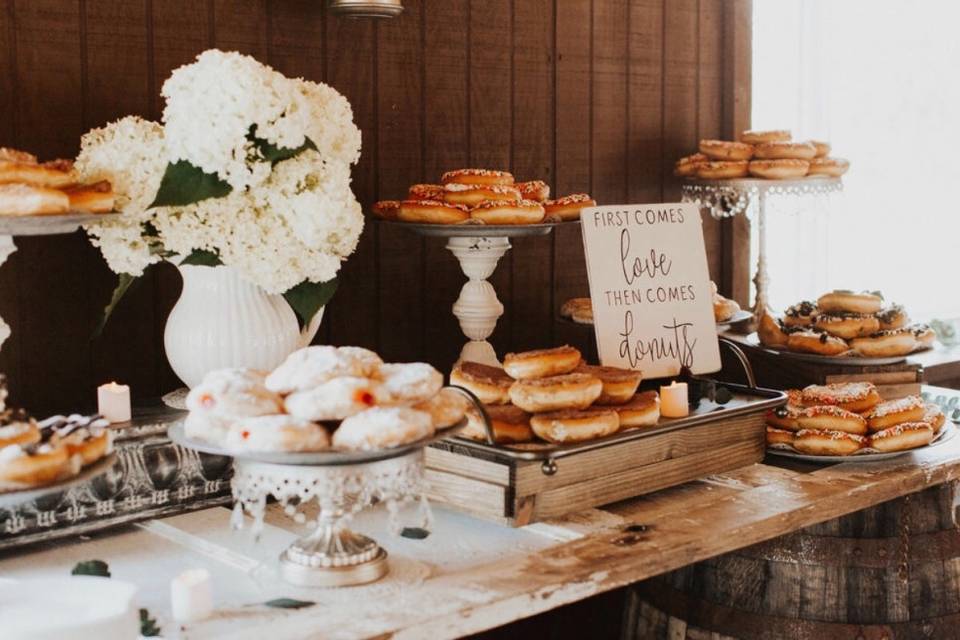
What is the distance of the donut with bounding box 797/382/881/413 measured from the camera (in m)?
2.41

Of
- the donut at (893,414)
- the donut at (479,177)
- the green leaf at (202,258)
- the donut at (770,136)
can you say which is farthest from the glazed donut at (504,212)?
the donut at (770,136)

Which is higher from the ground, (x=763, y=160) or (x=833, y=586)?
(x=763, y=160)

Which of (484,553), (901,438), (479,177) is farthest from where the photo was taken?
(479,177)

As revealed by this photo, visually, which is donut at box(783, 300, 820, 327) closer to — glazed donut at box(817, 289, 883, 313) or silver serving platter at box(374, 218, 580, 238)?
glazed donut at box(817, 289, 883, 313)

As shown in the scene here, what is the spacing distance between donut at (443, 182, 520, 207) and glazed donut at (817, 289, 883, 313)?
95cm

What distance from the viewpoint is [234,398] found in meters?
1.63

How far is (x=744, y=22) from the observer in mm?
3346

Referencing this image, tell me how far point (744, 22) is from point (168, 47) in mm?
1688

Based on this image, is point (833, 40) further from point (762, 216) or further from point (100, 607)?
point (100, 607)

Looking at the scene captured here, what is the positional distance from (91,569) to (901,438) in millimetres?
1470

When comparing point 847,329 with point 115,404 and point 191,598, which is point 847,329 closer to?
point 115,404

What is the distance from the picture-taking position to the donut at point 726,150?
307 cm

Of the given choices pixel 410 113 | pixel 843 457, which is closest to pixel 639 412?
pixel 843 457

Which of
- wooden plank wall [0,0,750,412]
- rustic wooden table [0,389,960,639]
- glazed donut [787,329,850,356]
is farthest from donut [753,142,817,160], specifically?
rustic wooden table [0,389,960,639]
